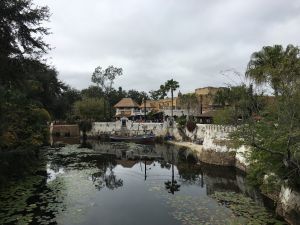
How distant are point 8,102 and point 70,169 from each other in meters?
12.2

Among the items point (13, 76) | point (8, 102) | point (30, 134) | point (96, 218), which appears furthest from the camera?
point (30, 134)

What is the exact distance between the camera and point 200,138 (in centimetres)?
4653

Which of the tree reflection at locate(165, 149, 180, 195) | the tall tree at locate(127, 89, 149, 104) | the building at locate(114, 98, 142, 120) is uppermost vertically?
the tall tree at locate(127, 89, 149, 104)

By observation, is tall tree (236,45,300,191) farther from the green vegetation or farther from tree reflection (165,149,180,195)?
tree reflection (165,149,180,195)

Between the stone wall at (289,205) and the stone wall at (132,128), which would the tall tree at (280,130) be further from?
the stone wall at (132,128)

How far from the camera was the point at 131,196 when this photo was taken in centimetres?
2038

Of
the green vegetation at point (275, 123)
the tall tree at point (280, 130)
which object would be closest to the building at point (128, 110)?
the tall tree at point (280, 130)

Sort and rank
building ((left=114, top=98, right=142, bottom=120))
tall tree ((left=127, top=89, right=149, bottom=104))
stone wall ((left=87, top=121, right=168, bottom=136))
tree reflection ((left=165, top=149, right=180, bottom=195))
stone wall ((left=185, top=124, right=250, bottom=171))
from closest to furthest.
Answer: tree reflection ((left=165, top=149, right=180, bottom=195)) → stone wall ((left=185, top=124, right=250, bottom=171)) → stone wall ((left=87, top=121, right=168, bottom=136)) → building ((left=114, top=98, right=142, bottom=120)) → tall tree ((left=127, top=89, right=149, bottom=104))

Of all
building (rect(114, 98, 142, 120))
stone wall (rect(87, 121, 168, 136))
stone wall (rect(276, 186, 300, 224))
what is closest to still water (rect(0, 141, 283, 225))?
stone wall (rect(276, 186, 300, 224))

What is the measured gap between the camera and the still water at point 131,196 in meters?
15.6

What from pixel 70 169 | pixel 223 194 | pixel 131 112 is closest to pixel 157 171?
pixel 70 169

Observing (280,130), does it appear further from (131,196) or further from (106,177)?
(106,177)

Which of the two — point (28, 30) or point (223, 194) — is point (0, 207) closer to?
point (28, 30)

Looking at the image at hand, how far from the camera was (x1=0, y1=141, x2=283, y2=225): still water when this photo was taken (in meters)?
15.6
